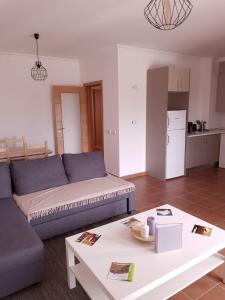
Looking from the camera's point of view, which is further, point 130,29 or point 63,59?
point 63,59

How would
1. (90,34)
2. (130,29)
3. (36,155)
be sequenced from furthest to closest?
(36,155) < (90,34) < (130,29)

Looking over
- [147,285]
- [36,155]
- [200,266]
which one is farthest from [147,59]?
[147,285]

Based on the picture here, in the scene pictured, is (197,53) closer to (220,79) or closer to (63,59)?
(220,79)

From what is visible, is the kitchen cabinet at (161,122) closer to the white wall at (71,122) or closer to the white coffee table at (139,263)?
the white wall at (71,122)

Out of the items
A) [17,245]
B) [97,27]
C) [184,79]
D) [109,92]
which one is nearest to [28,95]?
[109,92]

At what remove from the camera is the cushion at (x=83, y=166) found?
3.25 metres

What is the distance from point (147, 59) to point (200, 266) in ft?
12.8

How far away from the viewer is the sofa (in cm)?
184

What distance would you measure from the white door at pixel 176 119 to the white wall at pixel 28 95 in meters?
2.64

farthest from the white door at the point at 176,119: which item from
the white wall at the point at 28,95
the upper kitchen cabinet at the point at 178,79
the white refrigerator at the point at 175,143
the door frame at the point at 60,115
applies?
the white wall at the point at 28,95

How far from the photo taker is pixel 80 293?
1.89 metres

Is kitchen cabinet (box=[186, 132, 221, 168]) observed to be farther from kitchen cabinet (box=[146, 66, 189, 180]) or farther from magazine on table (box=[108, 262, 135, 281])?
magazine on table (box=[108, 262, 135, 281])

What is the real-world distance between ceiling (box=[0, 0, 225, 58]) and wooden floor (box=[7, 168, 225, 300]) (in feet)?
8.52

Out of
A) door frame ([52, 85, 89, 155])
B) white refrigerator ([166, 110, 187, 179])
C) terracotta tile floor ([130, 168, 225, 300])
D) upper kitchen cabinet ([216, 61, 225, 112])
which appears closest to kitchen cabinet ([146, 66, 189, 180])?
white refrigerator ([166, 110, 187, 179])
